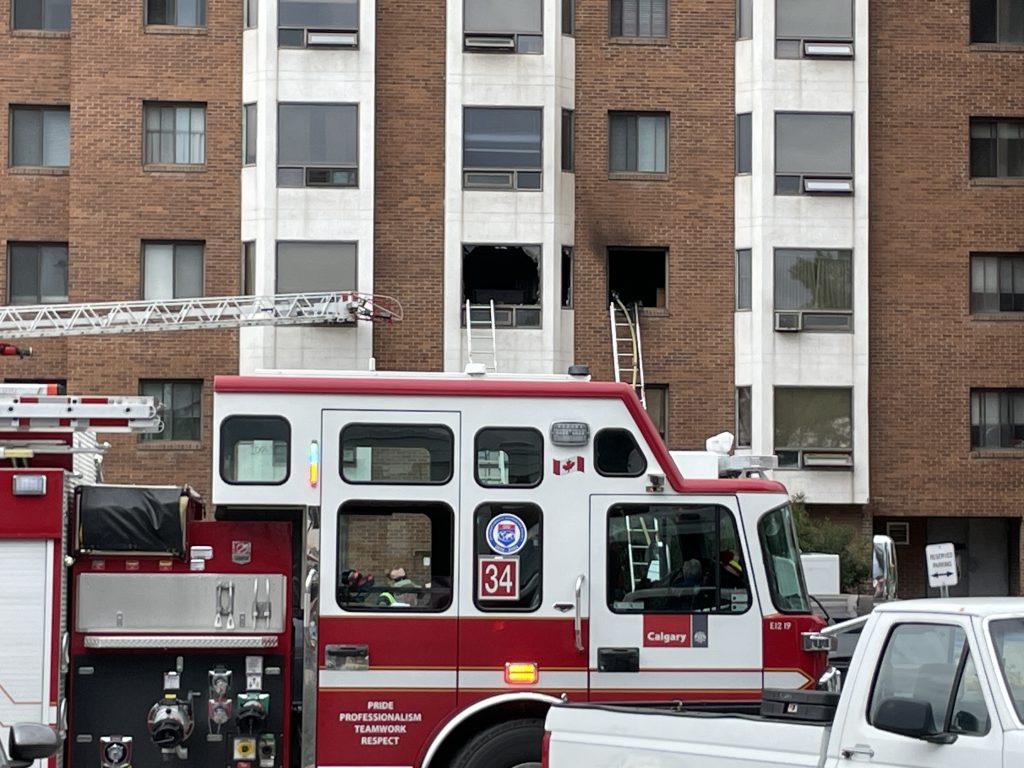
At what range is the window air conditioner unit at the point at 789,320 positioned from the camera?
107ft

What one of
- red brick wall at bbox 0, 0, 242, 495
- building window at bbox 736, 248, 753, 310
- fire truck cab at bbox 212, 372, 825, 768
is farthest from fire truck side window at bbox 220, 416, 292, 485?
building window at bbox 736, 248, 753, 310

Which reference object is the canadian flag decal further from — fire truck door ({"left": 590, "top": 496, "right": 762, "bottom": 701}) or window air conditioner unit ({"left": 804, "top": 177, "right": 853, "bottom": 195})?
window air conditioner unit ({"left": 804, "top": 177, "right": 853, "bottom": 195})

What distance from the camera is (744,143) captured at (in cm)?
3322

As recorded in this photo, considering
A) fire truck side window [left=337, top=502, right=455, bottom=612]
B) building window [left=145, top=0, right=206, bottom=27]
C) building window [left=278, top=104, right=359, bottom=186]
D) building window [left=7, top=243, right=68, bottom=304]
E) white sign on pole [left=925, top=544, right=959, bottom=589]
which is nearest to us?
fire truck side window [left=337, top=502, right=455, bottom=612]

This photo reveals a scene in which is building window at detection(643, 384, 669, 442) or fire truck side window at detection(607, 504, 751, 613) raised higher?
building window at detection(643, 384, 669, 442)

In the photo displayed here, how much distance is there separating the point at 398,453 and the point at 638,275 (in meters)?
22.7

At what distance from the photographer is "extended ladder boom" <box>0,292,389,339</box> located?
27.7 m

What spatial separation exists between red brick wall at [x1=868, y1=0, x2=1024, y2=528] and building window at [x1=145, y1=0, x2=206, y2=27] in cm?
1284

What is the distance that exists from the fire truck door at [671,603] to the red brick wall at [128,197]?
21914mm

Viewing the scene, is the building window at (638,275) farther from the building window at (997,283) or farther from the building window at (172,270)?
the building window at (172,270)

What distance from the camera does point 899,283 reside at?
3328cm

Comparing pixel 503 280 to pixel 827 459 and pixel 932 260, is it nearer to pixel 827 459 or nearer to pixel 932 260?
pixel 827 459

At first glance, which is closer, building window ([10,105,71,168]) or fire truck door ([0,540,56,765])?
fire truck door ([0,540,56,765])

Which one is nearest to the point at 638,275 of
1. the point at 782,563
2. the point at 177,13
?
the point at 177,13
